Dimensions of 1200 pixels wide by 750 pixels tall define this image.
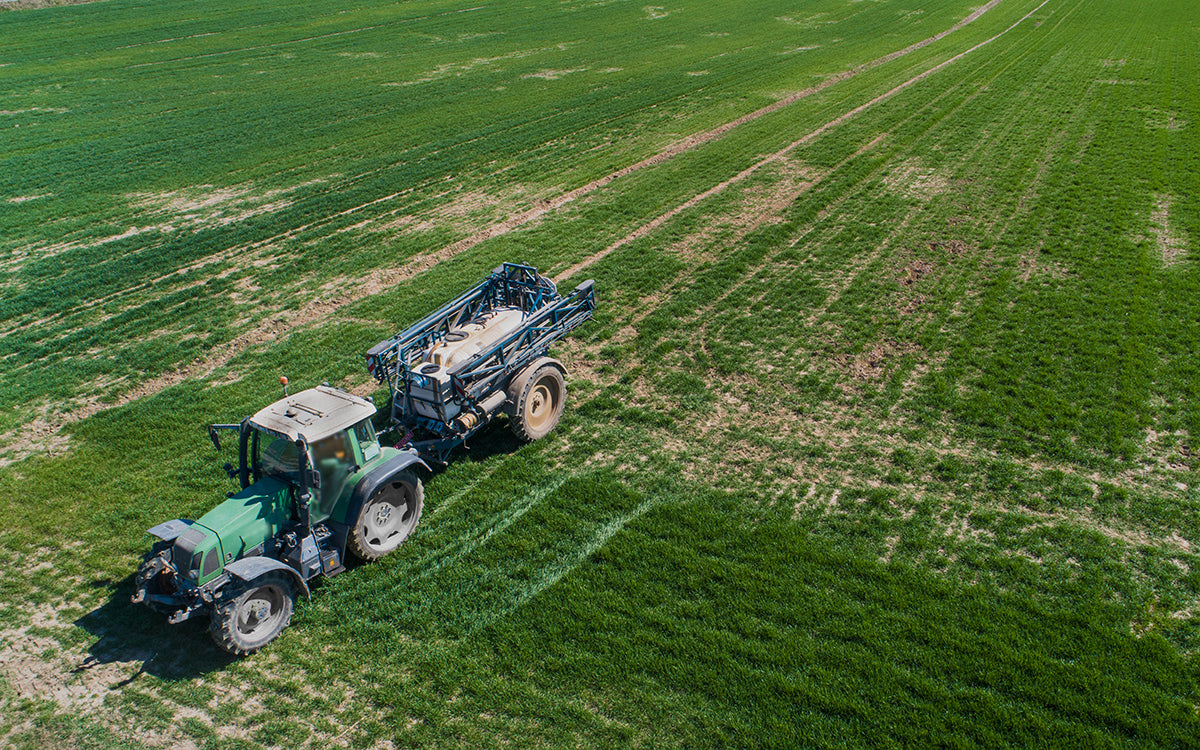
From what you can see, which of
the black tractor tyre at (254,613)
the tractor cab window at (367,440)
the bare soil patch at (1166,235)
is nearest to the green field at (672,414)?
the bare soil patch at (1166,235)

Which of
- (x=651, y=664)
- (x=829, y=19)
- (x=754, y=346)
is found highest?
(x=829, y=19)

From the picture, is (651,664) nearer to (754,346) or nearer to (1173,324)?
(754,346)

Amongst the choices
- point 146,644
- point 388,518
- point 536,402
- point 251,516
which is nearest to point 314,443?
point 251,516

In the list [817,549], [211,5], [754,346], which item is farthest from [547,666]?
[211,5]

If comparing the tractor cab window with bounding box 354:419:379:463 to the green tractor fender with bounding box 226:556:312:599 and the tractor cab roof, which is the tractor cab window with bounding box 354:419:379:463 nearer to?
the tractor cab roof

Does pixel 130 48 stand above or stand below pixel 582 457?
above

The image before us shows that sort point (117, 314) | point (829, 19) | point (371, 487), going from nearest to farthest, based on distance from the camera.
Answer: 1. point (371, 487)
2. point (117, 314)
3. point (829, 19)

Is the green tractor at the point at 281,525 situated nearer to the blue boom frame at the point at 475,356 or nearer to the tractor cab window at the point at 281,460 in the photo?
the tractor cab window at the point at 281,460
